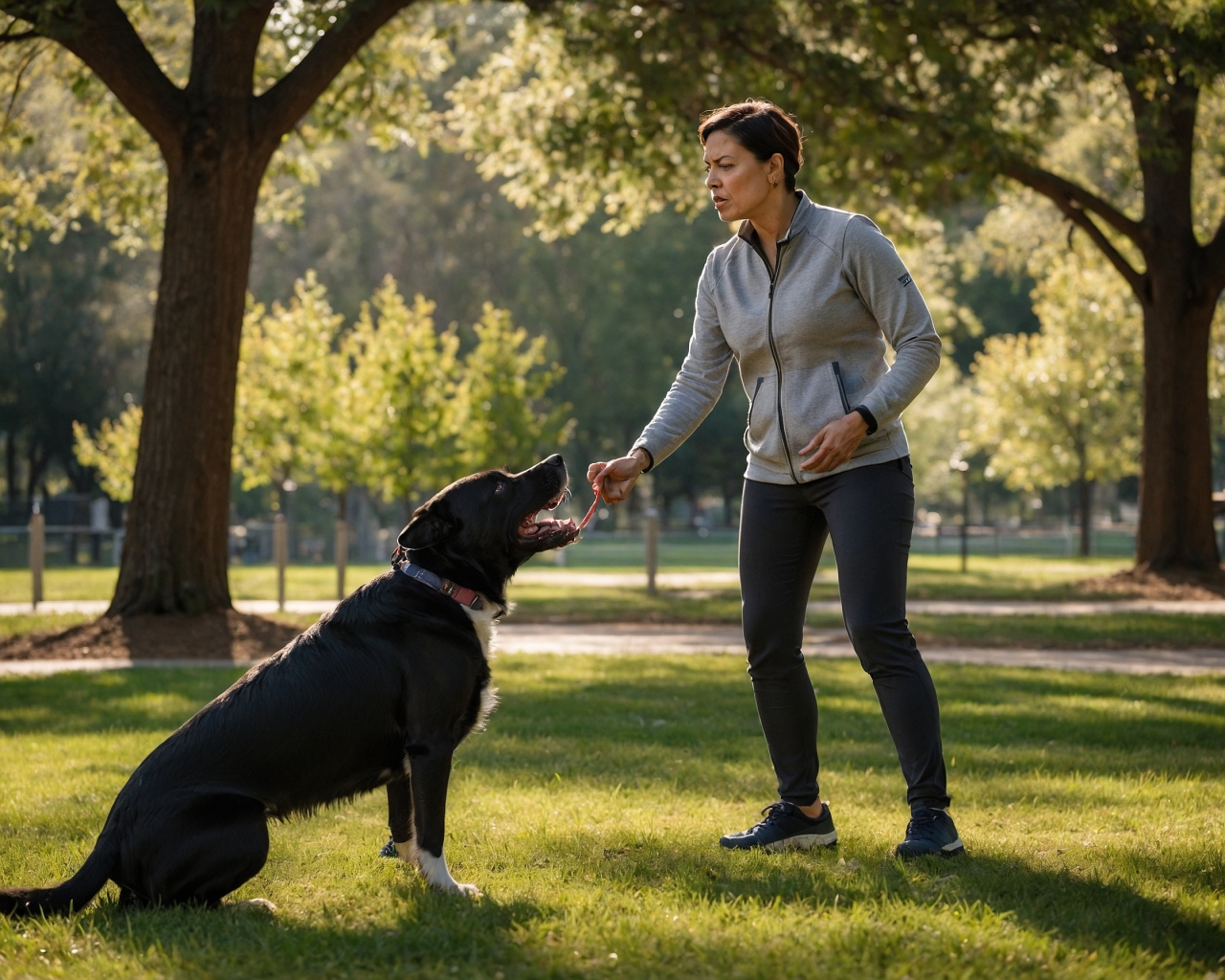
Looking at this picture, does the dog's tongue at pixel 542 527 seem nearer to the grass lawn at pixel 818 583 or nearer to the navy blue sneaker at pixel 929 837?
the navy blue sneaker at pixel 929 837

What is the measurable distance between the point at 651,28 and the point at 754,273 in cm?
1116

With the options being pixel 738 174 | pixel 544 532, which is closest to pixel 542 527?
pixel 544 532

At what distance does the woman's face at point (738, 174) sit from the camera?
14.6ft

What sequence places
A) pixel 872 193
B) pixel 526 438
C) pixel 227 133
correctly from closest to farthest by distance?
pixel 227 133 → pixel 872 193 → pixel 526 438

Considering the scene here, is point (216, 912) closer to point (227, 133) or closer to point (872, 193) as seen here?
point (227, 133)

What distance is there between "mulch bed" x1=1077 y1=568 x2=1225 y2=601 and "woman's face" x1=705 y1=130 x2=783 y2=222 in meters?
13.8

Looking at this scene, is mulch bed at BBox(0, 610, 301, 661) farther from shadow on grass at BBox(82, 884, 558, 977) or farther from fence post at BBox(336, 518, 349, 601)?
shadow on grass at BBox(82, 884, 558, 977)

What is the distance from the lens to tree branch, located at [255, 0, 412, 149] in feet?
39.4

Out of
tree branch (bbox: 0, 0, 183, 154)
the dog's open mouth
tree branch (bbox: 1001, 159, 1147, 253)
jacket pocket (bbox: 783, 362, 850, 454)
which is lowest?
the dog's open mouth

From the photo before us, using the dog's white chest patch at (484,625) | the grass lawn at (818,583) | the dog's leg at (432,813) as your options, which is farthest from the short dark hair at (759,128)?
the grass lawn at (818,583)

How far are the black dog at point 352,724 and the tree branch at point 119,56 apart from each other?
27.0 feet

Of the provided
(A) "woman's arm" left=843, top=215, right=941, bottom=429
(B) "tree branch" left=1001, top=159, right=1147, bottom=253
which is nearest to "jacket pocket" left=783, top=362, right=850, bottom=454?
(A) "woman's arm" left=843, top=215, right=941, bottom=429

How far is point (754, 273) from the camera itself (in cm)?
471

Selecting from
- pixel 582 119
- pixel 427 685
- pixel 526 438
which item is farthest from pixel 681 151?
pixel 427 685
